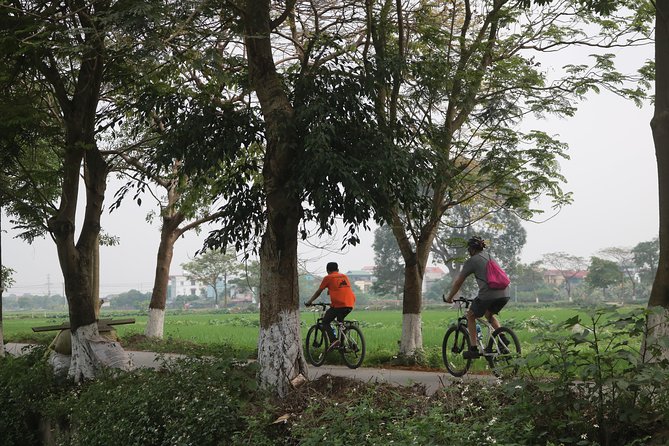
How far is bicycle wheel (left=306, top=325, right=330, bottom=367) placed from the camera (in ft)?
48.1

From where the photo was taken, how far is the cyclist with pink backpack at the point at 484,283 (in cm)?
1047

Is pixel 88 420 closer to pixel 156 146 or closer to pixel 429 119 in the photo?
pixel 156 146

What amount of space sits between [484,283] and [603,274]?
188 feet

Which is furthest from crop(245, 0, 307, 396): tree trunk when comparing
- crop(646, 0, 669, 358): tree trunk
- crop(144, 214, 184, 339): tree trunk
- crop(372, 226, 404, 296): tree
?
crop(372, 226, 404, 296): tree

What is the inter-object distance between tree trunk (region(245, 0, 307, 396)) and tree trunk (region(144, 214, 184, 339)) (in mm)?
15110

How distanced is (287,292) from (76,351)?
15.8ft

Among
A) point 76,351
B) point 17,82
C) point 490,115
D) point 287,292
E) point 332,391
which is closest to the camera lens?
point 332,391

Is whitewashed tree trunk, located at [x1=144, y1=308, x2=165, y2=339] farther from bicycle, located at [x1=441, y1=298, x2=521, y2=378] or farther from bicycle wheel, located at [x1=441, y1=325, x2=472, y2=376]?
bicycle wheel, located at [x1=441, y1=325, x2=472, y2=376]

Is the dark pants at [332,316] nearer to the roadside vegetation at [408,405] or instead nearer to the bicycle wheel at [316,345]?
the bicycle wheel at [316,345]

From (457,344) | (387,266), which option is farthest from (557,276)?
(457,344)

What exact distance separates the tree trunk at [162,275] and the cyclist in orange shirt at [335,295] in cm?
1143

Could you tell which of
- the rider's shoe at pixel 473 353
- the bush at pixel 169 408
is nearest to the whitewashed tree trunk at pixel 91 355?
the bush at pixel 169 408

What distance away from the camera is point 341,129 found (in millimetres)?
10188

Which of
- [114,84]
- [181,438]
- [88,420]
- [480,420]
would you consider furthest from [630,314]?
[114,84]
